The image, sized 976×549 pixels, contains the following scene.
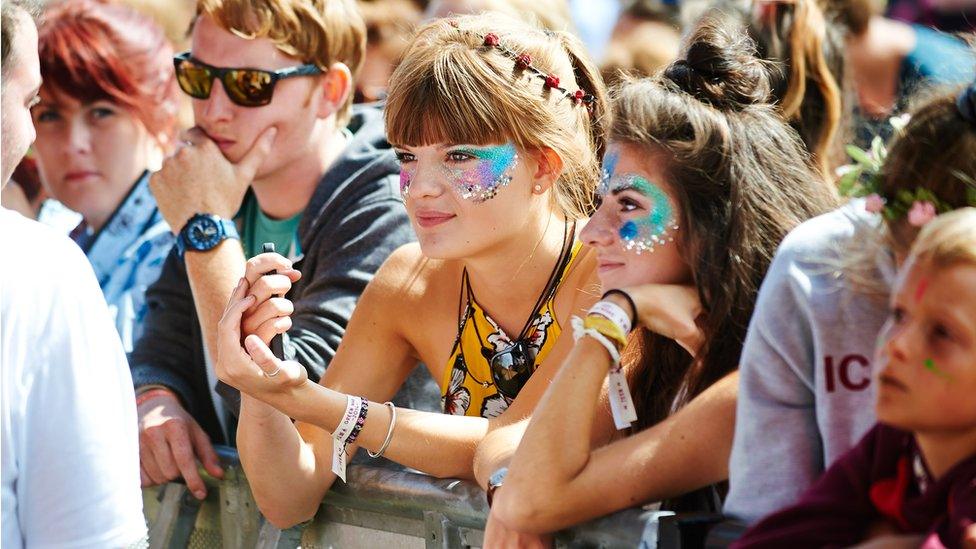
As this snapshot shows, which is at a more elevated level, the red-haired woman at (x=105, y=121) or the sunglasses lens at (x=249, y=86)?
the sunglasses lens at (x=249, y=86)

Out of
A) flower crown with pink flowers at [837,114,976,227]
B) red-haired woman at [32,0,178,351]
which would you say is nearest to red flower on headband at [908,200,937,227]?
flower crown with pink flowers at [837,114,976,227]

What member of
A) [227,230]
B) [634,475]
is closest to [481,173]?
[634,475]

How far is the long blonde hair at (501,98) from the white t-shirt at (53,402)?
1.02 m

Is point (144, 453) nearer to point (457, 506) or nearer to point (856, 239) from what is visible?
point (457, 506)

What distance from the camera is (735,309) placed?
8.91 ft

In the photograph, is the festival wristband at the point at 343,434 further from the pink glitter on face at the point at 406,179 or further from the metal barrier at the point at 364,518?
the pink glitter on face at the point at 406,179

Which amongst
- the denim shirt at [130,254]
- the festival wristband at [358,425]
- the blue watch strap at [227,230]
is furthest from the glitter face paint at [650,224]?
the denim shirt at [130,254]

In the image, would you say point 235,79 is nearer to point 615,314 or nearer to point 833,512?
point 615,314

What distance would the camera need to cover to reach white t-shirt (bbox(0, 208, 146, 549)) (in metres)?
2.42

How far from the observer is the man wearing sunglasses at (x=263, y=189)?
Result: 12.8 ft

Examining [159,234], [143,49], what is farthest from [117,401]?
[143,49]

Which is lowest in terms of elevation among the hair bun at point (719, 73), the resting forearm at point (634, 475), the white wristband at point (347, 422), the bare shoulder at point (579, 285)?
the white wristband at point (347, 422)

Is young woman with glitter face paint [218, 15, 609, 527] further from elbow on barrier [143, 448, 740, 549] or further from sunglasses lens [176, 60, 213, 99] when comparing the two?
sunglasses lens [176, 60, 213, 99]

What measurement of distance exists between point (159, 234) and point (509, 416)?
220 centimetres
